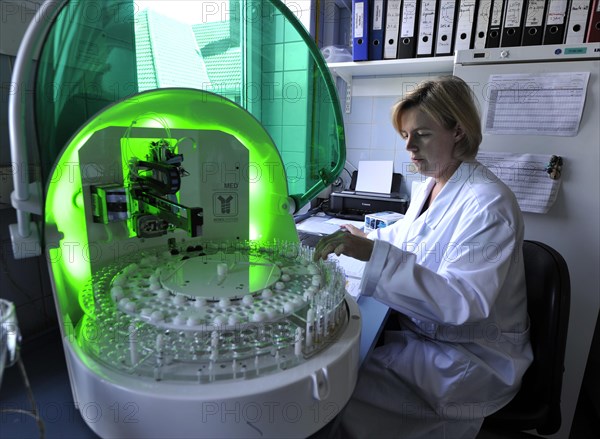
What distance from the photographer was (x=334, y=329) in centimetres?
59

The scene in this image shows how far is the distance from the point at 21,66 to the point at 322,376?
1.79ft

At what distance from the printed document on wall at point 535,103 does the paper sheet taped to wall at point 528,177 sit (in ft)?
0.30

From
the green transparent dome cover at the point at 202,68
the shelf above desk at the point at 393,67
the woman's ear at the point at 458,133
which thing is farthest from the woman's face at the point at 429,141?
the shelf above desk at the point at 393,67

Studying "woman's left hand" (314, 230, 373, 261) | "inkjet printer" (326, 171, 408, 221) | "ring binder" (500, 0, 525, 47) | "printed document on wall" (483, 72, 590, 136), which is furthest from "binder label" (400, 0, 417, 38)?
"woman's left hand" (314, 230, 373, 261)

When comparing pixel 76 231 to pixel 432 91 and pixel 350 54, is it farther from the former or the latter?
pixel 350 54

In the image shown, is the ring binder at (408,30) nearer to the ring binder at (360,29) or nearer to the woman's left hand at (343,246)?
the ring binder at (360,29)

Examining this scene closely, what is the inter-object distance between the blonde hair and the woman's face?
17 millimetres

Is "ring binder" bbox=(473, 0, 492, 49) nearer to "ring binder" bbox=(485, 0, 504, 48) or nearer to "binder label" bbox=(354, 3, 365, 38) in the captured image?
"ring binder" bbox=(485, 0, 504, 48)

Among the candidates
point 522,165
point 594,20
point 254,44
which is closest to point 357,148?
point 522,165

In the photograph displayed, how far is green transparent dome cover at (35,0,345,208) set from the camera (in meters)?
0.55

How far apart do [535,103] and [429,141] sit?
21.5 inches

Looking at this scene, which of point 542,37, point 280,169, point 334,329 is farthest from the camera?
point 542,37

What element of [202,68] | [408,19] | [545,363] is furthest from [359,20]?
[545,363]

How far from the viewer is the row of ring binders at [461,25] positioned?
139 centimetres
